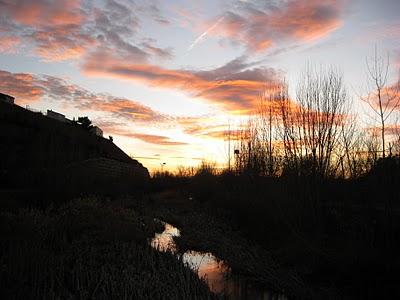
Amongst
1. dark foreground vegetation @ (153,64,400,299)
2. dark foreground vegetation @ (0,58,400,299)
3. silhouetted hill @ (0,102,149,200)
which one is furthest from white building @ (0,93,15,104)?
dark foreground vegetation @ (153,64,400,299)

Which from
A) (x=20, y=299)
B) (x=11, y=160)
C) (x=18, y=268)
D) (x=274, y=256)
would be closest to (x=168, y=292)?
(x=20, y=299)

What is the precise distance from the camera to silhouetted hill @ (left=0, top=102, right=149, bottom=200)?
20.3 metres

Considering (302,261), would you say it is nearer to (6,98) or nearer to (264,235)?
(264,235)

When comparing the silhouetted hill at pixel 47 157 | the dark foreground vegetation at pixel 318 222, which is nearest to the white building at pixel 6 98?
the silhouetted hill at pixel 47 157

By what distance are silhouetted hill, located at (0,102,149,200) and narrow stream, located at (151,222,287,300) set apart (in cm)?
991

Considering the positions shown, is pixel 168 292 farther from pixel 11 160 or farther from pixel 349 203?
pixel 11 160

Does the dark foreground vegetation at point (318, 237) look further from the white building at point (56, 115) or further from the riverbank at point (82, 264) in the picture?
the white building at point (56, 115)

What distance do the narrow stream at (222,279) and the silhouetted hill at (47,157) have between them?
9913 mm

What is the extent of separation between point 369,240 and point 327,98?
15.9 ft

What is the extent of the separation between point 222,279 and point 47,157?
22590mm

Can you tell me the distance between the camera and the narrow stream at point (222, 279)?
7.74m

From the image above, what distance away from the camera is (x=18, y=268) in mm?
6598

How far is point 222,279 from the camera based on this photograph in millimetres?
8852

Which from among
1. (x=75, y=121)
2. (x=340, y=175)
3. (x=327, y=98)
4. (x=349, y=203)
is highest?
(x=75, y=121)
